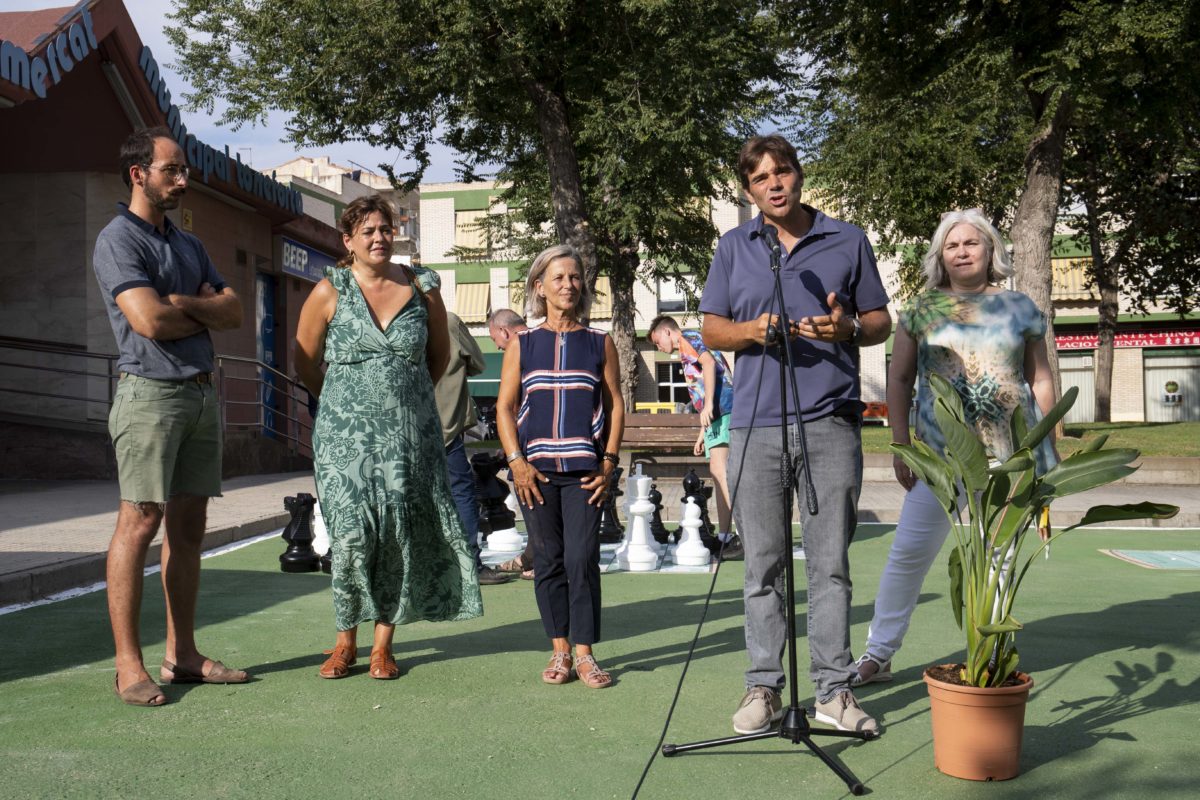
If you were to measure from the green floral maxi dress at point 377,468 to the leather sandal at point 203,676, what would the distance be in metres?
0.46

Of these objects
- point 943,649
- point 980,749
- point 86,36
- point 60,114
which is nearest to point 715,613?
point 943,649

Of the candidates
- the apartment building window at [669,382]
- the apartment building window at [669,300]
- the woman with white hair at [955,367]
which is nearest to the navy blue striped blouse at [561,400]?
the woman with white hair at [955,367]

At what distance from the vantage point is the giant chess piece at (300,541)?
324 inches

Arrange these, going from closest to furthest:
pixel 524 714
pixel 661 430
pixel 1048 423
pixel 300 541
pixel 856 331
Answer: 1. pixel 1048 423
2. pixel 856 331
3. pixel 524 714
4. pixel 300 541
5. pixel 661 430

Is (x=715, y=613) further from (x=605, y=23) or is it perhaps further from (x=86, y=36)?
(x=605, y=23)

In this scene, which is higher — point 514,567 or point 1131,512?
point 1131,512

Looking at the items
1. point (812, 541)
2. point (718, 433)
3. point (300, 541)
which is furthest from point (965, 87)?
point (812, 541)

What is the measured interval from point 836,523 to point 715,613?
2732 millimetres

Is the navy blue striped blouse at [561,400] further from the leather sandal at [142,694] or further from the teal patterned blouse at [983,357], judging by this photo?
the leather sandal at [142,694]

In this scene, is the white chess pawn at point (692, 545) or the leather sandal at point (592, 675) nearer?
the leather sandal at point (592, 675)

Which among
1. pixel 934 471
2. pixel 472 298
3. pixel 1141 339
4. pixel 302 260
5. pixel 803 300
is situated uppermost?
pixel 472 298

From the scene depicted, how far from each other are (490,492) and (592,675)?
416 cm

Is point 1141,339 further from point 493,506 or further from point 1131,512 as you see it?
point 1131,512

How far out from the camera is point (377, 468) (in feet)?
16.3
